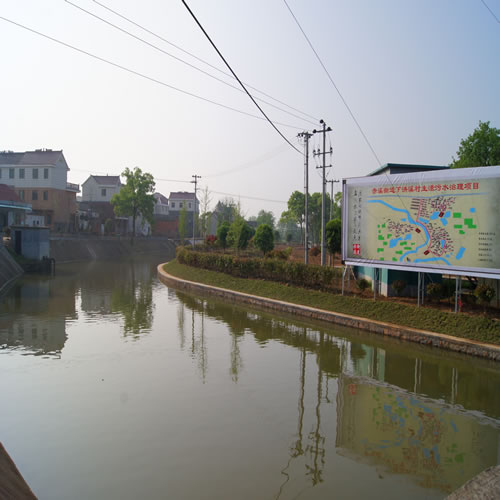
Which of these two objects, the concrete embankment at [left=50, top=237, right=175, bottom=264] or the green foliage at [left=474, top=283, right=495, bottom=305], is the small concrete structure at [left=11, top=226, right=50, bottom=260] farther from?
the green foliage at [left=474, top=283, right=495, bottom=305]

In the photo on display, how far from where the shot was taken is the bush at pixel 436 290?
49.4ft

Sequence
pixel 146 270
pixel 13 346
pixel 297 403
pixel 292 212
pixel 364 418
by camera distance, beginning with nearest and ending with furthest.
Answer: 1. pixel 364 418
2. pixel 297 403
3. pixel 13 346
4. pixel 146 270
5. pixel 292 212

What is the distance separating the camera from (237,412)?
870 cm

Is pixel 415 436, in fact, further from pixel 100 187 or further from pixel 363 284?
pixel 100 187

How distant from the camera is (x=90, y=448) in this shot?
278 inches

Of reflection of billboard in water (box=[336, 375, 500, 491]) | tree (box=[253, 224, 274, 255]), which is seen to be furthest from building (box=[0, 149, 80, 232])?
reflection of billboard in water (box=[336, 375, 500, 491])

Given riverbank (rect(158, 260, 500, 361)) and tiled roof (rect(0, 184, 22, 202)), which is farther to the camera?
tiled roof (rect(0, 184, 22, 202))

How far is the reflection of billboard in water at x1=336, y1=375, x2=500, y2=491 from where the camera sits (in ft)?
22.5

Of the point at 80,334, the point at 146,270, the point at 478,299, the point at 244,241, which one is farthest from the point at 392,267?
the point at 146,270

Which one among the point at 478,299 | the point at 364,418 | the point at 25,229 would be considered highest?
the point at 25,229

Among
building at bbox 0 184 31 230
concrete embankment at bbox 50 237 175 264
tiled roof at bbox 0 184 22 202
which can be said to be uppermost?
tiled roof at bbox 0 184 22 202

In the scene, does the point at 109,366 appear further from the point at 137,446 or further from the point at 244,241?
the point at 244,241

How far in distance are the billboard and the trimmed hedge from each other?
6.72ft

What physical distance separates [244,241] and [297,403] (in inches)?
890
